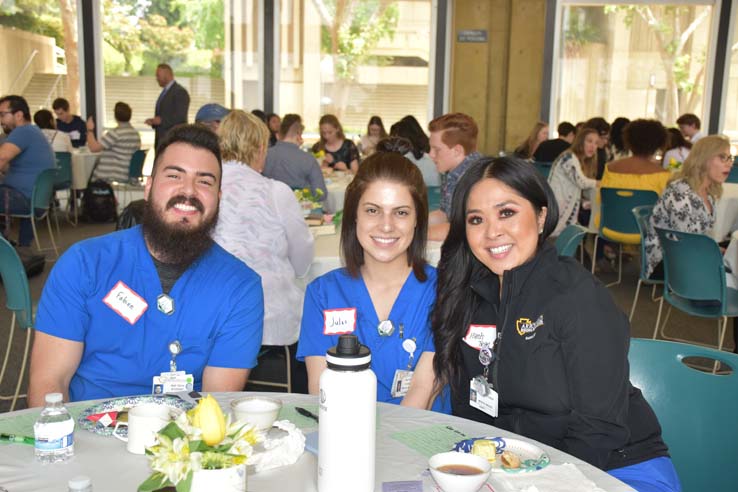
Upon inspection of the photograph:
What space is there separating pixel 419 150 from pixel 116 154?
374cm

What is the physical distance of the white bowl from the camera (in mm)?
1447

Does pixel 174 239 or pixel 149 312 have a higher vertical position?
pixel 174 239

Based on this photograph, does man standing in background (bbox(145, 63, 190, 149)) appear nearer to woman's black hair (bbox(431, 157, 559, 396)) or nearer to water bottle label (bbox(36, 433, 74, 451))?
woman's black hair (bbox(431, 157, 559, 396))

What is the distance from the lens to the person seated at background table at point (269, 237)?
321 cm

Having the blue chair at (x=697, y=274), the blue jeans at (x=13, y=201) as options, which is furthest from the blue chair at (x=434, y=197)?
the blue jeans at (x=13, y=201)

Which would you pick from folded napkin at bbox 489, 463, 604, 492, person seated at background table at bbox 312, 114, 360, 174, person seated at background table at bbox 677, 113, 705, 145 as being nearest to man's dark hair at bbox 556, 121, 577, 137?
person seated at background table at bbox 677, 113, 705, 145

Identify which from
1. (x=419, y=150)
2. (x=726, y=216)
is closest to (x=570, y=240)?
(x=726, y=216)

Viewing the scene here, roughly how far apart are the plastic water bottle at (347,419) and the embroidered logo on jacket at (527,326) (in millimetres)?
643

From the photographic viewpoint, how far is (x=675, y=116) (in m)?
11.3

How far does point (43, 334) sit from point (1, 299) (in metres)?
4.23

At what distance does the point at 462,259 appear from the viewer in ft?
6.64

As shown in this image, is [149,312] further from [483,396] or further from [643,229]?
[643,229]

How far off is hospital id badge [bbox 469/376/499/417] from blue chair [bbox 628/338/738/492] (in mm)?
390

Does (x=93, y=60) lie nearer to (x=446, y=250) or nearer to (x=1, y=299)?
(x=1, y=299)
